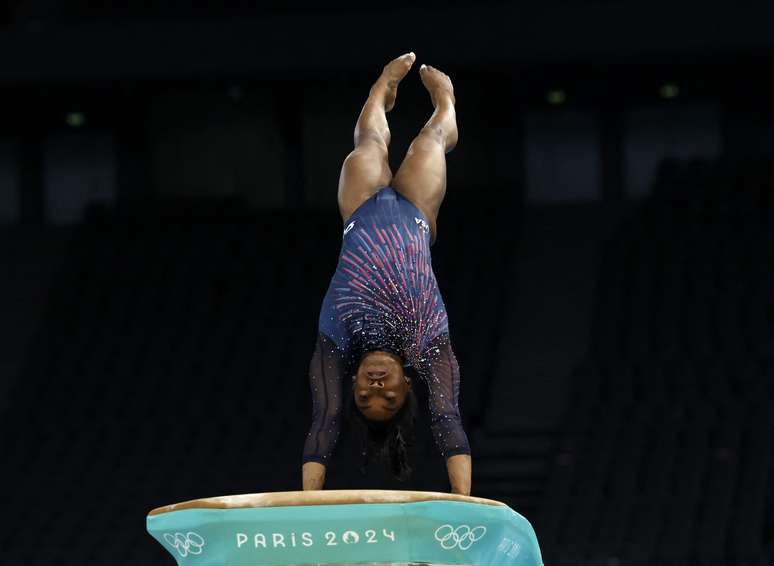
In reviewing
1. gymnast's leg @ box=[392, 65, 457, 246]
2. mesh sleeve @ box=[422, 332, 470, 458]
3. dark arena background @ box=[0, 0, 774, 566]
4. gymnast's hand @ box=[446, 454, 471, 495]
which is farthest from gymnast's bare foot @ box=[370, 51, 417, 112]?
dark arena background @ box=[0, 0, 774, 566]

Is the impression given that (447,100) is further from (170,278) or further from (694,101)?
(694,101)

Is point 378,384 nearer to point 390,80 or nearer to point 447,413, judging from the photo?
point 447,413

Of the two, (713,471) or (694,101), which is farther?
(694,101)

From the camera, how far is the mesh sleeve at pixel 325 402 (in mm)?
4488

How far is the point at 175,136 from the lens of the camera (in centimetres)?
1370

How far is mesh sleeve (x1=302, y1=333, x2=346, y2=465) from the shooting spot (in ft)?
14.7

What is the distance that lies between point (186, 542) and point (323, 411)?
1253 mm

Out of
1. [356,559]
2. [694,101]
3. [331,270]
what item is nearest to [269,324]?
[331,270]

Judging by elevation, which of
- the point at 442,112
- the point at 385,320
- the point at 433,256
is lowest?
the point at 385,320

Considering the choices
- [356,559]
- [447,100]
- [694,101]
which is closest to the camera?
[356,559]

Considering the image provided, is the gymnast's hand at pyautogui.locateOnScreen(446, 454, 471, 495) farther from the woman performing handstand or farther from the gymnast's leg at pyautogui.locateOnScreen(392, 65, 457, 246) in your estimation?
the gymnast's leg at pyautogui.locateOnScreen(392, 65, 457, 246)

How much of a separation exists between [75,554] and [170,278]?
343 cm

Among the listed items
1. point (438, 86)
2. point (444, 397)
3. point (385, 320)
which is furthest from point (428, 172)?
point (444, 397)

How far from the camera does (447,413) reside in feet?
14.9
